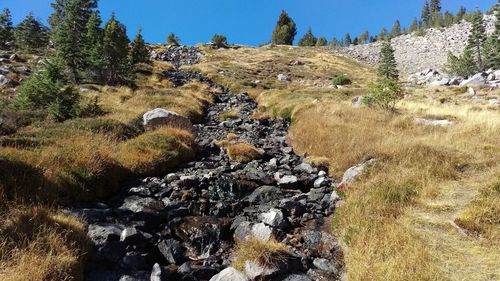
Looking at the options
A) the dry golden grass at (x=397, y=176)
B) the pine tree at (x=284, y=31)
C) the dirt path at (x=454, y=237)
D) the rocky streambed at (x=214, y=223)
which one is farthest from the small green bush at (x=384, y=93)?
the pine tree at (x=284, y=31)

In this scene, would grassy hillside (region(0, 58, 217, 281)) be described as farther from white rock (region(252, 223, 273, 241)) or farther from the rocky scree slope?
the rocky scree slope

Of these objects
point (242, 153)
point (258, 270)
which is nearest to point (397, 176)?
point (258, 270)

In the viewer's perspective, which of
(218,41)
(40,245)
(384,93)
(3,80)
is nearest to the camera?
(40,245)

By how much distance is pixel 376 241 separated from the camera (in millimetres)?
7160

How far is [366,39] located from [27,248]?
577 feet

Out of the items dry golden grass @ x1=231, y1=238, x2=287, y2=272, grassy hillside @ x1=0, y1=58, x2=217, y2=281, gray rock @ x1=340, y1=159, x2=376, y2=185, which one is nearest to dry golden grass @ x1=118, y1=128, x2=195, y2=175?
grassy hillside @ x1=0, y1=58, x2=217, y2=281

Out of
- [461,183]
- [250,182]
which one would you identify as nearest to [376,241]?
[461,183]

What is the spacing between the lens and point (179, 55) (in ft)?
256

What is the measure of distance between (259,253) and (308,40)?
14190 centimetres

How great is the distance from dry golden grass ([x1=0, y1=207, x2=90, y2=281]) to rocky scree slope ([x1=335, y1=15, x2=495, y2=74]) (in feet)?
309

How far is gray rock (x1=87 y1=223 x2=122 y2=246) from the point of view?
25.1 ft

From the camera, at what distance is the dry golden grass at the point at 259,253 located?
7098 millimetres

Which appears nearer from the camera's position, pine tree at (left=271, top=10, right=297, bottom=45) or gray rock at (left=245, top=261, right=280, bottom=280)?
gray rock at (left=245, top=261, right=280, bottom=280)

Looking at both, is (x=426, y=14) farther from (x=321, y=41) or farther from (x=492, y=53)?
(x=492, y=53)
